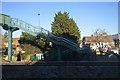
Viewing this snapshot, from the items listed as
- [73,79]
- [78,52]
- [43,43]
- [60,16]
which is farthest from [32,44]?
[73,79]

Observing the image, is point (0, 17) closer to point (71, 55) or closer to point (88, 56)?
point (71, 55)

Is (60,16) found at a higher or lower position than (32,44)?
higher

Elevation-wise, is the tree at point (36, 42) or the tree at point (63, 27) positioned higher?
the tree at point (63, 27)

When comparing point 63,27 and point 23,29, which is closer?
point 23,29

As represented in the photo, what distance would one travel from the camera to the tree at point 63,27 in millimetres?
21641

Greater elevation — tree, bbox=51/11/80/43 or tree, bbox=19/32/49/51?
tree, bbox=51/11/80/43

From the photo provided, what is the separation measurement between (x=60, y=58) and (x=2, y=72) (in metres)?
6.60

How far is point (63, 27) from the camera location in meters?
22.9

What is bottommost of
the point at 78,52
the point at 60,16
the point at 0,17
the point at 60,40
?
the point at 78,52

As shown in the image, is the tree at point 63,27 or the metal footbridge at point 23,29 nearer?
the metal footbridge at point 23,29

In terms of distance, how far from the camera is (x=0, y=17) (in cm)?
1367

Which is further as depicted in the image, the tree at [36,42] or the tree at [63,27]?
the tree at [63,27]

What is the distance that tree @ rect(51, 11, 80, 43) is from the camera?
21641 millimetres

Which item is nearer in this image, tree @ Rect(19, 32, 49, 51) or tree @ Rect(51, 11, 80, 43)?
tree @ Rect(19, 32, 49, 51)
